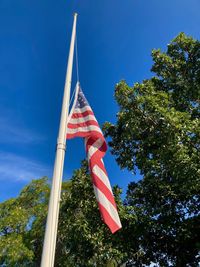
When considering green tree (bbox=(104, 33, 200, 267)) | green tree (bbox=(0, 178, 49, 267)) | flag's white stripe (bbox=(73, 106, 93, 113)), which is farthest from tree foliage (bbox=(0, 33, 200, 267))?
green tree (bbox=(0, 178, 49, 267))

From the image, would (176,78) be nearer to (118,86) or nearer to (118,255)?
(118,86)

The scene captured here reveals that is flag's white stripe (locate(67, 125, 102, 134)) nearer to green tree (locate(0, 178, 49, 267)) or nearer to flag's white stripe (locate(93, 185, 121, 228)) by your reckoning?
flag's white stripe (locate(93, 185, 121, 228))

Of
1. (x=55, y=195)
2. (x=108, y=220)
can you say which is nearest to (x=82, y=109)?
(x=55, y=195)

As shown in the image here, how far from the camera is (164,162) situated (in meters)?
12.6

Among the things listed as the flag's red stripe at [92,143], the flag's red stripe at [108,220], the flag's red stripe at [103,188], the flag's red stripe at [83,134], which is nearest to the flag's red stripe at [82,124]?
the flag's red stripe at [83,134]

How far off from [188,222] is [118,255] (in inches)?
131

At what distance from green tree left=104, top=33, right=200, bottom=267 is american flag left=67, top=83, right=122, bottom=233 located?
230 inches

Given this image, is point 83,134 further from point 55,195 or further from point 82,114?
point 55,195

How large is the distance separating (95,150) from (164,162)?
7.08m

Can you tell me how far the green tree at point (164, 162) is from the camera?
12.1 metres

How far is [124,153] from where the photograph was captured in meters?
15.7

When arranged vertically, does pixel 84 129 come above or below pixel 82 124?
below

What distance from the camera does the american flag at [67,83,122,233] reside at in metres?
5.38

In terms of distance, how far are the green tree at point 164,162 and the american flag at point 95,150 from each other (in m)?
5.85
